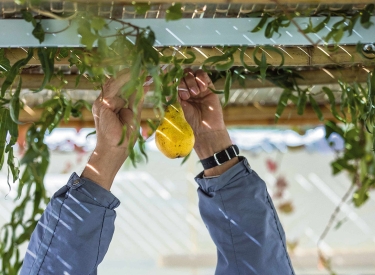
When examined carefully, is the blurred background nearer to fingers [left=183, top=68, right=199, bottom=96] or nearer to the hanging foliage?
the hanging foliage

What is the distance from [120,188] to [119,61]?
2809 mm

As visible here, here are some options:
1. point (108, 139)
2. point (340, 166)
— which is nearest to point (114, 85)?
point (108, 139)

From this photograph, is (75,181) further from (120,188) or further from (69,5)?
(120,188)

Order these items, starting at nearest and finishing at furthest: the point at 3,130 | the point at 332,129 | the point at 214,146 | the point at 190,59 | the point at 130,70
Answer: the point at 130,70, the point at 190,59, the point at 3,130, the point at 214,146, the point at 332,129

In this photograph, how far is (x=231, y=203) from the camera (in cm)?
113

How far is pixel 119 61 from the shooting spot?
79 cm

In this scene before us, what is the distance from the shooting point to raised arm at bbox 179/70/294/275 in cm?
113

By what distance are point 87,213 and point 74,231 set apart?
36 millimetres

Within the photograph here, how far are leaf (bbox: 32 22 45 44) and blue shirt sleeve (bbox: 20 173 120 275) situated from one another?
271 millimetres

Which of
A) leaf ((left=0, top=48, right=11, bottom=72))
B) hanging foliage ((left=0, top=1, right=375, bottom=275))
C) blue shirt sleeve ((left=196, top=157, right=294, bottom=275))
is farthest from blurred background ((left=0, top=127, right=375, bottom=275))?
leaf ((left=0, top=48, right=11, bottom=72))

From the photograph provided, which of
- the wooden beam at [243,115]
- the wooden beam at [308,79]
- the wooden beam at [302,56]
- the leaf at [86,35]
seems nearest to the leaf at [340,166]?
the wooden beam at [243,115]

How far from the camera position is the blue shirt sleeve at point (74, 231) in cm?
94

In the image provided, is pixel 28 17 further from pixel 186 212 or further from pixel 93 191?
pixel 186 212

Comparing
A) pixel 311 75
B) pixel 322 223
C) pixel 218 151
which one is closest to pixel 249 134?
pixel 311 75
